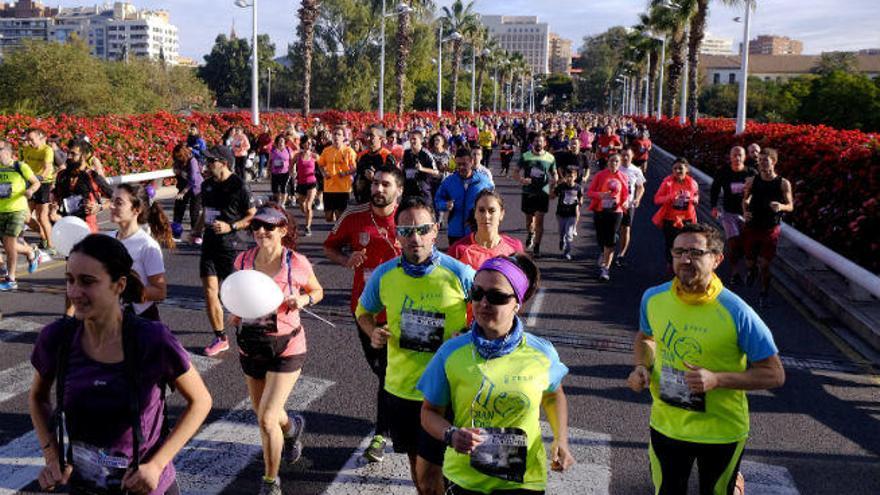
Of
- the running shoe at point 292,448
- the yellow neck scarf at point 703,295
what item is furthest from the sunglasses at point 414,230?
the running shoe at point 292,448

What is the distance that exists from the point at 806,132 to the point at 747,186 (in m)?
8.67

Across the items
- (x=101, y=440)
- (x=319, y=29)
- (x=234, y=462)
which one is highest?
(x=319, y=29)

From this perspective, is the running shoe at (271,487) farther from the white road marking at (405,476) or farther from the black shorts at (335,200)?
the black shorts at (335,200)

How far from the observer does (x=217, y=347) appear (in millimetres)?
7844

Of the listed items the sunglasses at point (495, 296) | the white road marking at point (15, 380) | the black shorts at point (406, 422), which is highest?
the sunglasses at point (495, 296)

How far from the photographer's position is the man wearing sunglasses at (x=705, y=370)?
379 cm

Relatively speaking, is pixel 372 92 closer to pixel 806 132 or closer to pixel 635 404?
pixel 806 132

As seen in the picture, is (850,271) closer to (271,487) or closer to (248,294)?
(271,487)

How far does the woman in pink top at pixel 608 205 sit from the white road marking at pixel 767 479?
21.2 feet

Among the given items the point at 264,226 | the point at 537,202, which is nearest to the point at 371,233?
the point at 264,226

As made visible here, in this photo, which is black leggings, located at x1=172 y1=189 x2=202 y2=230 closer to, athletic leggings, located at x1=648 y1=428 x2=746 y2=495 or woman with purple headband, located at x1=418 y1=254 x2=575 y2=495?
athletic leggings, located at x1=648 y1=428 x2=746 y2=495

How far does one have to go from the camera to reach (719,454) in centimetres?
388

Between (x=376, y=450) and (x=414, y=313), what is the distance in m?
1.43

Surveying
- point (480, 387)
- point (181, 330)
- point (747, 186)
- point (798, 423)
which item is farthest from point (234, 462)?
point (747, 186)
